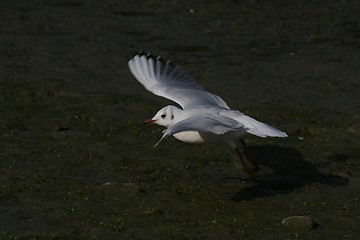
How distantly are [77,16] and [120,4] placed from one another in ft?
2.70

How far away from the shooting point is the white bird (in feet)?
23.4

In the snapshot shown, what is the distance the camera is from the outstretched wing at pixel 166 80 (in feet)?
27.7

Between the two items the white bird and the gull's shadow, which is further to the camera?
the gull's shadow

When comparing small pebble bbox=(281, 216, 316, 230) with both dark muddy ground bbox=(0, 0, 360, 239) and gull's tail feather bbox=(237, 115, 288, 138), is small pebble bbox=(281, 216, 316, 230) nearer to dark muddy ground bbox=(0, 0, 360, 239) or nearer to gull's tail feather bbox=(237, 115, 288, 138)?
dark muddy ground bbox=(0, 0, 360, 239)

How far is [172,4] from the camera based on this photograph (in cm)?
1242

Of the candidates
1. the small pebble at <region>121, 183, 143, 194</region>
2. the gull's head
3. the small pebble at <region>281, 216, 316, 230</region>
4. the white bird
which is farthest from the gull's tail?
the small pebble at <region>121, 183, 143, 194</region>

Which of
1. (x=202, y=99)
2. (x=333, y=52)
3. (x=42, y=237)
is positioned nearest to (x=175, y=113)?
(x=202, y=99)

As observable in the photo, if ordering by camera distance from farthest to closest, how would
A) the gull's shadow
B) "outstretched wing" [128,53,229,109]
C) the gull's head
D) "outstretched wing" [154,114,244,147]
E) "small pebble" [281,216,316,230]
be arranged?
"outstretched wing" [128,53,229,109] < the gull's head < the gull's shadow < "outstretched wing" [154,114,244,147] < "small pebble" [281,216,316,230]

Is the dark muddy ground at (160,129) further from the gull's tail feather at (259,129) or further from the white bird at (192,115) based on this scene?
the gull's tail feather at (259,129)

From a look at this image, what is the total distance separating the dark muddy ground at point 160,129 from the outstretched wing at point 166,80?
38 centimetres

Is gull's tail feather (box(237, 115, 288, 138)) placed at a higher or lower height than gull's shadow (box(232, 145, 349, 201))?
higher

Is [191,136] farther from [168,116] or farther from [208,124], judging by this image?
[168,116]

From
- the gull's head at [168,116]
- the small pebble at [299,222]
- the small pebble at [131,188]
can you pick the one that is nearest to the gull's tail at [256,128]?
the gull's head at [168,116]

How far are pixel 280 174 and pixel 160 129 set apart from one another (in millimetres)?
1373
